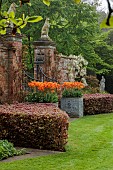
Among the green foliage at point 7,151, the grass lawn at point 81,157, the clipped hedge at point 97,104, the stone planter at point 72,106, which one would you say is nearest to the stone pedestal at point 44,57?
the stone planter at point 72,106

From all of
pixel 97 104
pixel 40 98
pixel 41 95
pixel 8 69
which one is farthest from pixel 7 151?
pixel 97 104

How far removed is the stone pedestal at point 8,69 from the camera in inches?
429

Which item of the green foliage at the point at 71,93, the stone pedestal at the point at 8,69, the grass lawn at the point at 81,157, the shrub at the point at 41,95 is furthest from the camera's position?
the green foliage at the point at 71,93

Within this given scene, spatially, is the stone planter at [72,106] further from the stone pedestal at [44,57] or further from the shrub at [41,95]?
the shrub at [41,95]

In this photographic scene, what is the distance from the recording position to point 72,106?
45.9ft

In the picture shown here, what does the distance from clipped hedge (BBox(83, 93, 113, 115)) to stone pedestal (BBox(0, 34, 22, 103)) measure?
14.1 ft

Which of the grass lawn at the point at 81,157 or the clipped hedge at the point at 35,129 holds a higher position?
the clipped hedge at the point at 35,129

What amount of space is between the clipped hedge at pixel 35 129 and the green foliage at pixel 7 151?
1.37ft

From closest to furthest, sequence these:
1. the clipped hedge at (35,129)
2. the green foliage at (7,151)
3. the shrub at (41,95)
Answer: the green foliage at (7,151) < the clipped hedge at (35,129) < the shrub at (41,95)

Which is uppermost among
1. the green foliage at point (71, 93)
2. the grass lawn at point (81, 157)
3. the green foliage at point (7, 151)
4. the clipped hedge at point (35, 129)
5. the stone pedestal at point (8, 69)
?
the stone pedestal at point (8, 69)

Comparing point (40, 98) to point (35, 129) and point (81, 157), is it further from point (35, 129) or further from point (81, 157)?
point (81, 157)

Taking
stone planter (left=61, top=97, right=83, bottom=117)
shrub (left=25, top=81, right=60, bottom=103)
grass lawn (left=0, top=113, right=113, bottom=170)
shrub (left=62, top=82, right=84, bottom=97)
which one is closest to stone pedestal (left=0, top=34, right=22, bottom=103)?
shrub (left=25, top=81, right=60, bottom=103)

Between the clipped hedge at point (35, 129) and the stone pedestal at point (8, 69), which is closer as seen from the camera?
the clipped hedge at point (35, 129)

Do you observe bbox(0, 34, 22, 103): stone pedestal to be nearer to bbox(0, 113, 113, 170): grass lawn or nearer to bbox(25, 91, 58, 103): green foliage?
bbox(25, 91, 58, 103): green foliage
